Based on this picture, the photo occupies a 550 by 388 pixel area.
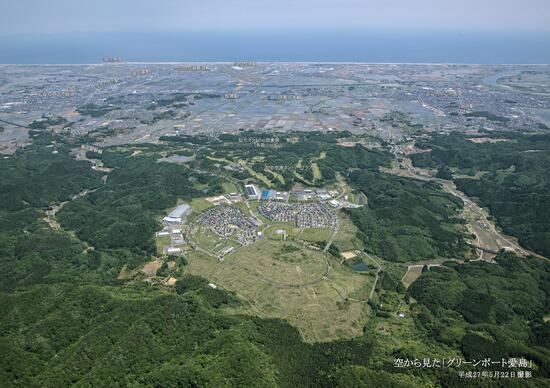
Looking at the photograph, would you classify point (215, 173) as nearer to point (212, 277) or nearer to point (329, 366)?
point (212, 277)

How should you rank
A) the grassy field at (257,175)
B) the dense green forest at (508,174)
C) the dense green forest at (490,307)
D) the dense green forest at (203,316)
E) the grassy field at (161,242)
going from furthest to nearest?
1. the grassy field at (257,175)
2. the dense green forest at (508,174)
3. the grassy field at (161,242)
4. the dense green forest at (490,307)
5. the dense green forest at (203,316)

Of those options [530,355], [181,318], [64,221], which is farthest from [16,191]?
[530,355]

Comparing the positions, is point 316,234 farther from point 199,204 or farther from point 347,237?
point 199,204

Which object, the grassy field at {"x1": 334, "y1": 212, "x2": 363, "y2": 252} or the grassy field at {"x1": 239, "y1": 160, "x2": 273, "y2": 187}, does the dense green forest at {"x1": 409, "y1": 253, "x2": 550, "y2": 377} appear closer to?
the grassy field at {"x1": 334, "y1": 212, "x2": 363, "y2": 252}

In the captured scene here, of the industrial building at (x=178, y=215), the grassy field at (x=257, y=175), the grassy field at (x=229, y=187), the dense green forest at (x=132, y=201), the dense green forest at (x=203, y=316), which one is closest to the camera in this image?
the dense green forest at (x=203, y=316)

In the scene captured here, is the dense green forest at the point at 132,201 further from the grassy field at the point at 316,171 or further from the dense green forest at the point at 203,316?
the grassy field at the point at 316,171

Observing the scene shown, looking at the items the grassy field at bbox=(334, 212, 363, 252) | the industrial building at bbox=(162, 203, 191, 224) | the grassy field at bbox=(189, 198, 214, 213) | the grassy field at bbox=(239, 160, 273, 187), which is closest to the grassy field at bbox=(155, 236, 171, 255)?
the industrial building at bbox=(162, 203, 191, 224)

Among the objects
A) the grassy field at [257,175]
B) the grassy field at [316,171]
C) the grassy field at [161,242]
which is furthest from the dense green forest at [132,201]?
the grassy field at [316,171]
